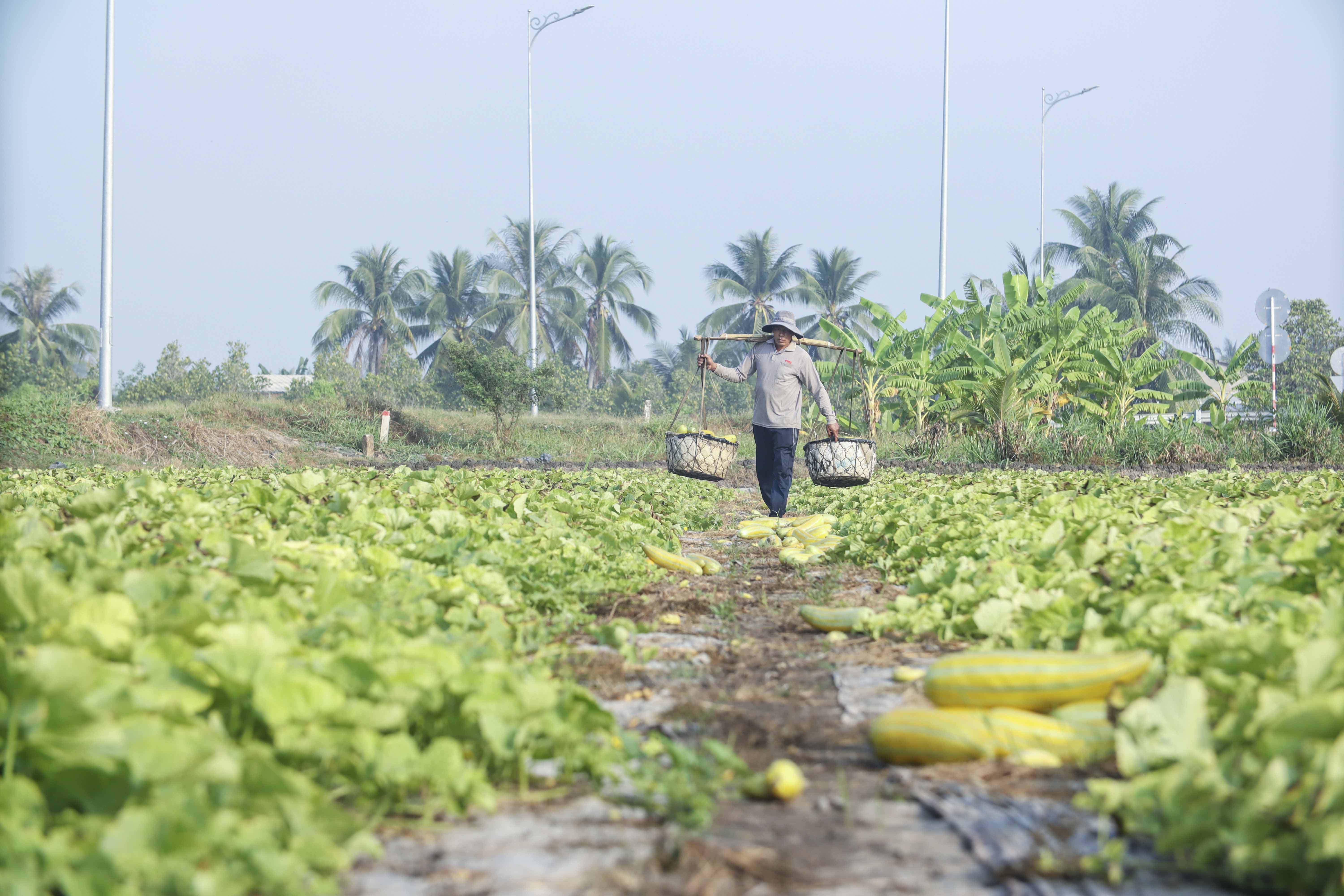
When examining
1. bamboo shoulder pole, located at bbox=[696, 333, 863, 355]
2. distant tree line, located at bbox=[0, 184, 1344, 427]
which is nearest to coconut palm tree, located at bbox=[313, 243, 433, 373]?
distant tree line, located at bbox=[0, 184, 1344, 427]

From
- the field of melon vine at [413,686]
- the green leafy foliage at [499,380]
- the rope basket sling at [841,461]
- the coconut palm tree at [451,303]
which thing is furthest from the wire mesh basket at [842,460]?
the coconut palm tree at [451,303]

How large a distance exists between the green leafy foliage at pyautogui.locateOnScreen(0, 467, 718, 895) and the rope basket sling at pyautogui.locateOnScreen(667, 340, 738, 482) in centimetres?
481

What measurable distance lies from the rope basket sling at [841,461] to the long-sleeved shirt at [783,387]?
9.8 inches

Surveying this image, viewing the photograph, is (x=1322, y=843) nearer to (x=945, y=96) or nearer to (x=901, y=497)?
(x=901, y=497)

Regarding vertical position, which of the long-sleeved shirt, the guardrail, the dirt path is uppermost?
the guardrail

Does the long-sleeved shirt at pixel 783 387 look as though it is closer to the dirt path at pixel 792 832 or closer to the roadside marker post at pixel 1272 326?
the dirt path at pixel 792 832

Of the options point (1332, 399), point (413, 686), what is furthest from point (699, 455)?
point (1332, 399)

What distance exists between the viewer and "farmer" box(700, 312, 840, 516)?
826cm

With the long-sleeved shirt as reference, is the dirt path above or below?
below

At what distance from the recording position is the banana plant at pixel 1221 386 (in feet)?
56.6

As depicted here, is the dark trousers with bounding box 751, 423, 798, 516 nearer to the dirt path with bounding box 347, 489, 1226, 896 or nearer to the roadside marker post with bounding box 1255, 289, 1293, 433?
the dirt path with bounding box 347, 489, 1226, 896

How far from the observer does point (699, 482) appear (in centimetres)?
1470

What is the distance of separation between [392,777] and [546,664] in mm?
1052

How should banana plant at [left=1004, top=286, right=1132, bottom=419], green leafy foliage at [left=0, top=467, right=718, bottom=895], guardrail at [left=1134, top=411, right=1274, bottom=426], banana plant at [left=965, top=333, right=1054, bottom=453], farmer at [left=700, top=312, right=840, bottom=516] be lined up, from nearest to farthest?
green leafy foliage at [left=0, top=467, right=718, bottom=895]
farmer at [left=700, top=312, right=840, bottom=516]
banana plant at [left=965, top=333, right=1054, bottom=453]
banana plant at [left=1004, top=286, right=1132, bottom=419]
guardrail at [left=1134, top=411, right=1274, bottom=426]
